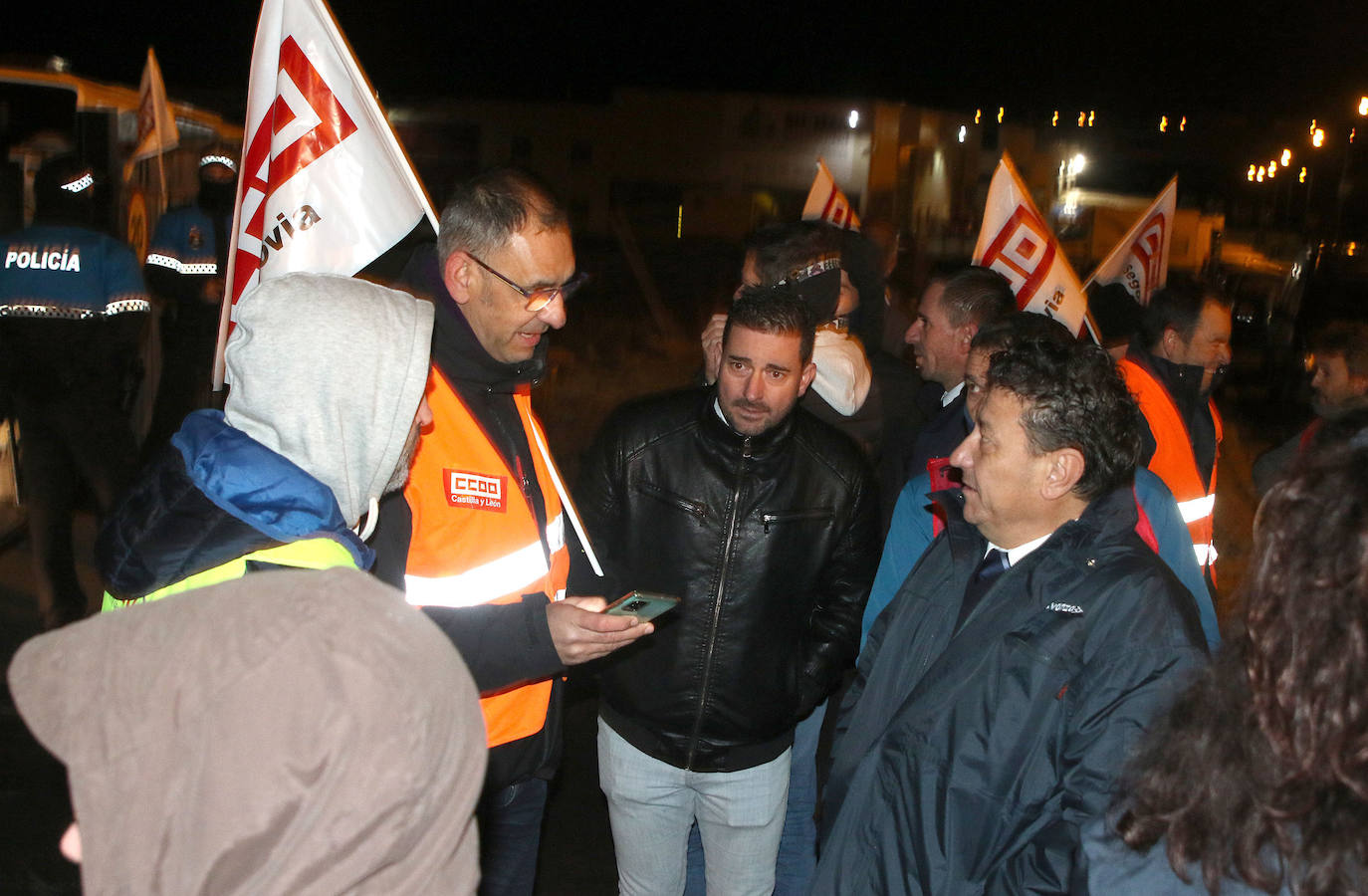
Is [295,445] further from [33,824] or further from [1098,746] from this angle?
[33,824]

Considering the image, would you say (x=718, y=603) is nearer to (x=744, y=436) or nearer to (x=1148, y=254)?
(x=744, y=436)

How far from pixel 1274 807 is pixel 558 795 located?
3912 millimetres

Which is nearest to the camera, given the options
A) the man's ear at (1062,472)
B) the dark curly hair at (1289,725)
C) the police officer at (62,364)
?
the dark curly hair at (1289,725)

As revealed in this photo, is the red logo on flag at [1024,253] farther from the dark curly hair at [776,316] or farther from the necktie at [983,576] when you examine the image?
the necktie at [983,576]

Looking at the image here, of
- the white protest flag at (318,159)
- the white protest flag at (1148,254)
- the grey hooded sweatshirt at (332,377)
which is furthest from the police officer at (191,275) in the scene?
the grey hooded sweatshirt at (332,377)

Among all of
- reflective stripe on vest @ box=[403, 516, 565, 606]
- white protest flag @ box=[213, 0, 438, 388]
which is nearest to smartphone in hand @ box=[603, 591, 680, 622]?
reflective stripe on vest @ box=[403, 516, 565, 606]

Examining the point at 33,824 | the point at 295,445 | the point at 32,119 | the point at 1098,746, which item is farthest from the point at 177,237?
the point at 1098,746

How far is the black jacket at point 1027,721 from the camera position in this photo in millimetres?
2059

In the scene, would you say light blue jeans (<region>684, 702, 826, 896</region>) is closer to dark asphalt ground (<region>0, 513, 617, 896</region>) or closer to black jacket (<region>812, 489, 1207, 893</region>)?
dark asphalt ground (<region>0, 513, 617, 896</region>)

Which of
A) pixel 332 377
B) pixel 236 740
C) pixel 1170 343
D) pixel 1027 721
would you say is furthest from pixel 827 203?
pixel 236 740

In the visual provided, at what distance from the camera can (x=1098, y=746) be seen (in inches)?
79.7

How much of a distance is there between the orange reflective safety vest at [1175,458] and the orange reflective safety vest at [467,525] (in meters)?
2.81

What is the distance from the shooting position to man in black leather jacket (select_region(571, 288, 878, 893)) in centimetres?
318

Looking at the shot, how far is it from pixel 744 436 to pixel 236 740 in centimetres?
230
